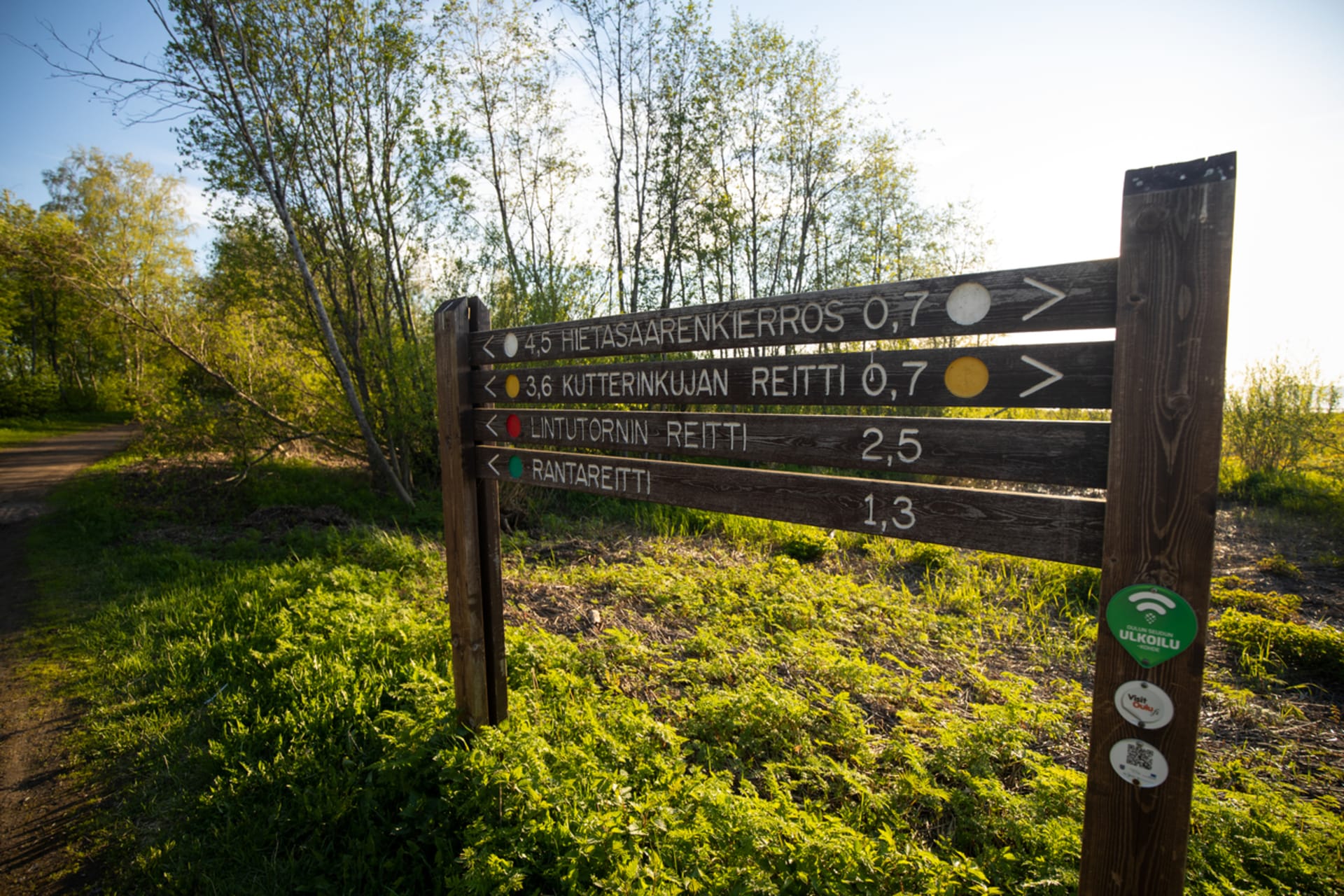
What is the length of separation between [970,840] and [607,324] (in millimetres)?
2688

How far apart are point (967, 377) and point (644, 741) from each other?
244cm

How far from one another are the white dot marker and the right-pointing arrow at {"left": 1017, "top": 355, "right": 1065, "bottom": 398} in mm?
171

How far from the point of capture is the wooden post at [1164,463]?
1.37 metres

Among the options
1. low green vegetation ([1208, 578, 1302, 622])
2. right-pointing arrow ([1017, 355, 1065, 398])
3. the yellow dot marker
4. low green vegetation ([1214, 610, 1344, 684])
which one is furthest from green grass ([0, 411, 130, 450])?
low green vegetation ([1208, 578, 1302, 622])

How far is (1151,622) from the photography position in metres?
1.47

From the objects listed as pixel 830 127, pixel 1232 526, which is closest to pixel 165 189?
pixel 830 127

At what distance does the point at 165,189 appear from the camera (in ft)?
89.1

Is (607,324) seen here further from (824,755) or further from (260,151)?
(260,151)

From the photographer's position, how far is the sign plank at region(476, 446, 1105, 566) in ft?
5.35

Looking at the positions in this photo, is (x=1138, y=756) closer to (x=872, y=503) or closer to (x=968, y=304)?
(x=872, y=503)

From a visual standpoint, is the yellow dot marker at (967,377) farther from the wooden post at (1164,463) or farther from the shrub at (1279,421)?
the shrub at (1279,421)

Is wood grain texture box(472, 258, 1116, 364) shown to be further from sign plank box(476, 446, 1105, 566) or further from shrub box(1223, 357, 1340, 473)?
shrub box(1223, 357, 1340, 473)

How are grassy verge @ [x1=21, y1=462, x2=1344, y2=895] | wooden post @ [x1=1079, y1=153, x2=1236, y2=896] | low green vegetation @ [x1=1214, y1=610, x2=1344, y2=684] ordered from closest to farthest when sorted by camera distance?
wooden post @ [x1=1079, y1=153, x2=1236, y2=896]
grassy verge @ [x1=21, y1=462, x2=1344, y2=895]
low green vegetation @ [x1=1214, y1=610, x2=1344, y2=684]

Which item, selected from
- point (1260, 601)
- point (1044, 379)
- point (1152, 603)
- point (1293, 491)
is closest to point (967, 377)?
point (1044, 379)
